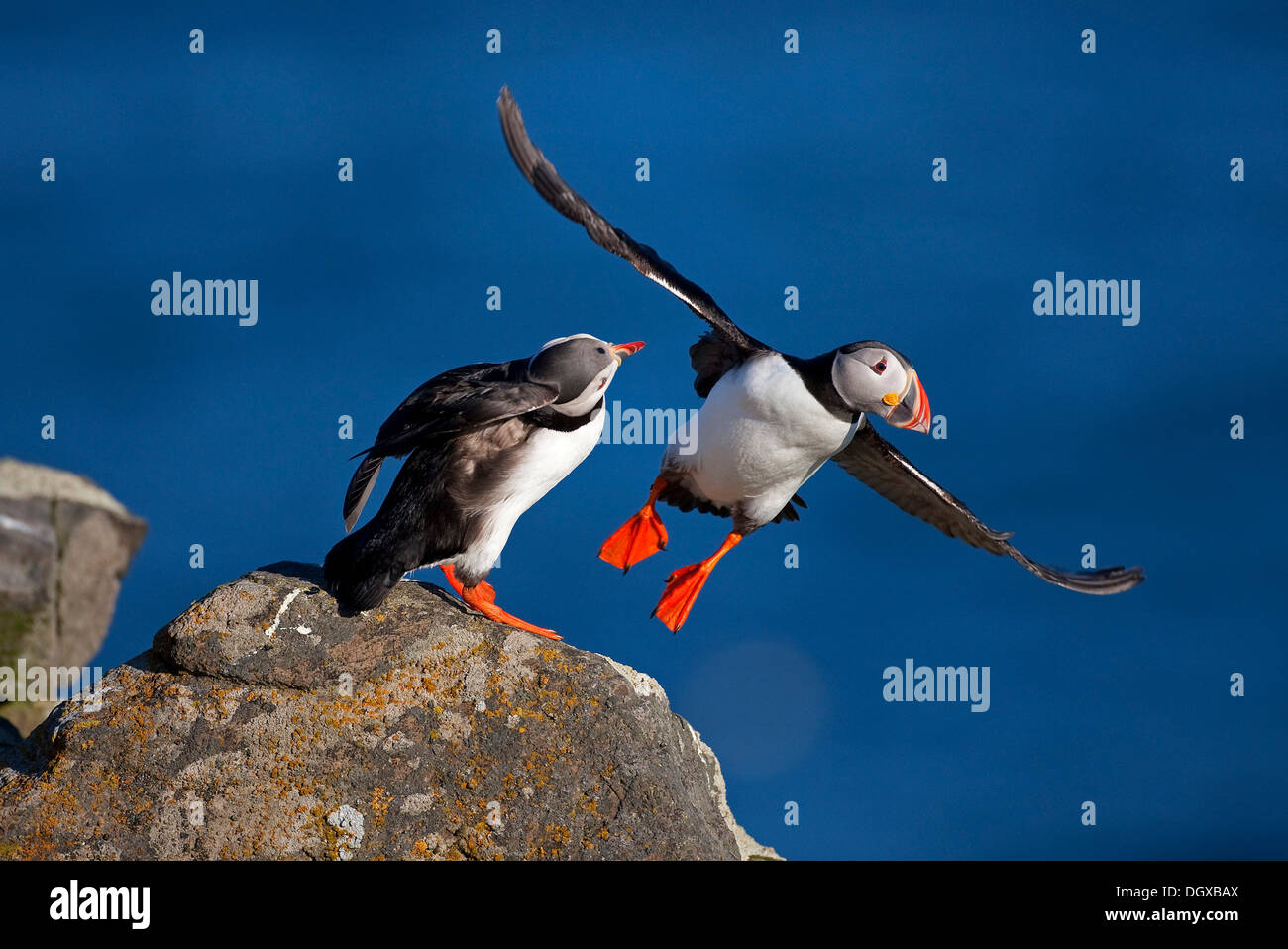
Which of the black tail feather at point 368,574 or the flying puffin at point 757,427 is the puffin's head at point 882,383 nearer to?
the flying puffin at point 757,427

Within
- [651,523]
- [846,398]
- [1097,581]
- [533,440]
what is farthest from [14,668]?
[1097,581]

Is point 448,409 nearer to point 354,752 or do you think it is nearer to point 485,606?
point 485,606

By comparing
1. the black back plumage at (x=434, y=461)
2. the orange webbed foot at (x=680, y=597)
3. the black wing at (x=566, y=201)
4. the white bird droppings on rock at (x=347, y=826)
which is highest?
the black wing at (x=566, y=201)

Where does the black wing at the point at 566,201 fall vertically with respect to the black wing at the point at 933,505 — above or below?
above

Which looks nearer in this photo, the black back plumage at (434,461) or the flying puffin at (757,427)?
the black back plumage at (434,461)

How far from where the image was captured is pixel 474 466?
20.5 feet

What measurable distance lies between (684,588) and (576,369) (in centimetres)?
245

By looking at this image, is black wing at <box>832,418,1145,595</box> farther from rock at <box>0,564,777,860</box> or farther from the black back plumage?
rock at <box>0,564,777,860</box>

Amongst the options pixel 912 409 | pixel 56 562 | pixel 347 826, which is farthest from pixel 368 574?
pixel 56 562

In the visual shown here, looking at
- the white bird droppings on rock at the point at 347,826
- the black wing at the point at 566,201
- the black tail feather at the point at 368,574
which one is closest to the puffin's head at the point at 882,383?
the black wing at the point at 566,201

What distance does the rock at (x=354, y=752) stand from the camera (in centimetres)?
547

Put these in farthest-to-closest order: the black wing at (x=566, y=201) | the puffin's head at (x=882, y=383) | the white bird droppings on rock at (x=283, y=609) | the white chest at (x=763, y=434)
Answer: the white chest at (x=763, y=434) < the puffin's head at (x=882, y=383) < the black wing at (x=566, y=201) < the white bird droppings on rock at (x=283, y=609)

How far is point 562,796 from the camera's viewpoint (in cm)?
559

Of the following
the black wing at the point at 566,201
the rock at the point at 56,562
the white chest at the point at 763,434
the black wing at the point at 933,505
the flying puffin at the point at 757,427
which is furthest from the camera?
the rock at the point at 56,562
